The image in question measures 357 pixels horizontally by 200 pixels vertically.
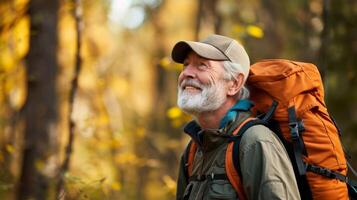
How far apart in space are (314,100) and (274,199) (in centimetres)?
66

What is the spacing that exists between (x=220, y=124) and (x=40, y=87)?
5.07 meters

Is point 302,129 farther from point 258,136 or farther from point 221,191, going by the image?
point 221,191

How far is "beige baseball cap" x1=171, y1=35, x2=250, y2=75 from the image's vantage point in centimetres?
379

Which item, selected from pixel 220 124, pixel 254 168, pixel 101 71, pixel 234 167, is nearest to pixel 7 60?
pixel 101 71

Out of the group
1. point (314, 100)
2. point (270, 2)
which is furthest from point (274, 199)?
point (270, 2)

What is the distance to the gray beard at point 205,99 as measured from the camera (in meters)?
3.80

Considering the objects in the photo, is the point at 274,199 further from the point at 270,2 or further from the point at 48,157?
the point at 270,2

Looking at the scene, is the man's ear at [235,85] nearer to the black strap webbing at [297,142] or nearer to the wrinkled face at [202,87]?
the wrinkled face at [202,87]

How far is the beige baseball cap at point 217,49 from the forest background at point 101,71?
1.50m

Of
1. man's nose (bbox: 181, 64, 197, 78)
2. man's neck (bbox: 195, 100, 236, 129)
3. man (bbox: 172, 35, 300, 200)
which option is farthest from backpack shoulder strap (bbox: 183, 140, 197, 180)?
man's nose (bbox: 181, 64, 197, 78)

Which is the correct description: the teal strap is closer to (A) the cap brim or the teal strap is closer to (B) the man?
(B) the man

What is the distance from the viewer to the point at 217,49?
385 centimetres

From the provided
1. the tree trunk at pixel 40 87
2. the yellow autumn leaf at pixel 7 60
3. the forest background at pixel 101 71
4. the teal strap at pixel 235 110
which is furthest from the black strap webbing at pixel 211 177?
the yellow autumn leaf at pixel 7 60

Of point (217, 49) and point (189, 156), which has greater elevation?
point (217, 49)
